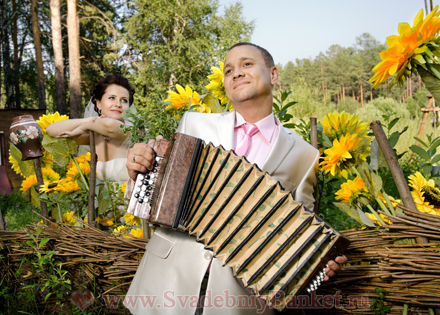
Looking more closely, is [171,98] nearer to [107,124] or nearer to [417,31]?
[107,124]

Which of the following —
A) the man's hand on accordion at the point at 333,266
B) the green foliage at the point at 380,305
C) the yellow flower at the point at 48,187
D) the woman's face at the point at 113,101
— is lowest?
the green foliage at the point at 380,305

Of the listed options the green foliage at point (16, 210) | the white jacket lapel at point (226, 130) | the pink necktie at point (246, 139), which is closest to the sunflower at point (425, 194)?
the pink necktie at point (246, 139)

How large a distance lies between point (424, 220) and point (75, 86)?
494 inches

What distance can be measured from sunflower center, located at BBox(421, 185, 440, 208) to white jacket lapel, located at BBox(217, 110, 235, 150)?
1091mm

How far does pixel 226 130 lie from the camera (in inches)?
70.1

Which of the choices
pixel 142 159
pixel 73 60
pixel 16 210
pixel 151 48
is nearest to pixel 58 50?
pixel 73 60

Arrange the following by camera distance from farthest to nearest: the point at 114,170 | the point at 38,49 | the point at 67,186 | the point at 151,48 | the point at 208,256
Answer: the point at 151,48
the point at 38,49
the point at 114,170
the point at 67,186
the point at 208,256

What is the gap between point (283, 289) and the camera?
1.29 m

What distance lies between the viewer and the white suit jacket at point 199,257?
1.53m

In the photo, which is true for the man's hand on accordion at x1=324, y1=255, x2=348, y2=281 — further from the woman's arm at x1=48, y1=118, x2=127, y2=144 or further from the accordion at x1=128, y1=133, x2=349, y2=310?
the woman's arm at x1=48, y1=118, x2=127, y2=144

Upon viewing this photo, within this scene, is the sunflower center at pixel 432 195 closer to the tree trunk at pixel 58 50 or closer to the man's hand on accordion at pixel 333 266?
the man's hand on accordion at pixel 333 266

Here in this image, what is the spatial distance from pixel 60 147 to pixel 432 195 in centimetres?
242

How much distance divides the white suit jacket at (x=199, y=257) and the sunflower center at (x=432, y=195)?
598 millimetres

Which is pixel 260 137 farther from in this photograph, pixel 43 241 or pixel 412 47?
pixel 43 241
